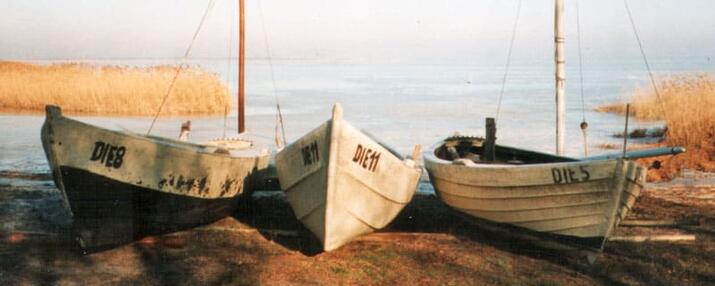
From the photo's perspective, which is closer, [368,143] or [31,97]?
[368,143]

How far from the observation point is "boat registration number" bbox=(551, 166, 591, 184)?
7520 mm

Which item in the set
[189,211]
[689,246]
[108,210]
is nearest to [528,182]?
[689,246]

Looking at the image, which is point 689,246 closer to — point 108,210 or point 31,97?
point 108,210

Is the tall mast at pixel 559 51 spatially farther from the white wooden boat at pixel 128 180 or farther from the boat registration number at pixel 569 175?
the white wooden boat at pixel 128 180

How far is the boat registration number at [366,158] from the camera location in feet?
26.2

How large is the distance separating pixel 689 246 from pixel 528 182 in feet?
8.25

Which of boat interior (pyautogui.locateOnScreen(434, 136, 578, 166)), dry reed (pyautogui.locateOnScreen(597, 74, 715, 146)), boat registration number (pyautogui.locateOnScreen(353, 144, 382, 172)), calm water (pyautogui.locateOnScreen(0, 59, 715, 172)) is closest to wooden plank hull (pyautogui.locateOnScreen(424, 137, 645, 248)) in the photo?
boat registration number (pyautogui.locateOnScreen(353, 144, 382, 172))

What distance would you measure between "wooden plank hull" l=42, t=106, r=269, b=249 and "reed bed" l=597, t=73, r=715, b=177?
10.4 m

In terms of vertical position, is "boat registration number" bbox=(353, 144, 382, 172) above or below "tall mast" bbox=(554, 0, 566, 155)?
below

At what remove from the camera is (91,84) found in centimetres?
3036

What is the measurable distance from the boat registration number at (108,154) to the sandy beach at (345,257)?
1.23m

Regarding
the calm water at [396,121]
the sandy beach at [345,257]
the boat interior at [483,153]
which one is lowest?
the calm water at [396,121]

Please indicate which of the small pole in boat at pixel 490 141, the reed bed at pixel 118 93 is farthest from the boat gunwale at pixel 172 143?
the reed bed at pixel 118 93

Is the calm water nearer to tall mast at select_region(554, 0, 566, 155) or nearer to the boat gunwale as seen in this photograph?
the boat gunwale
